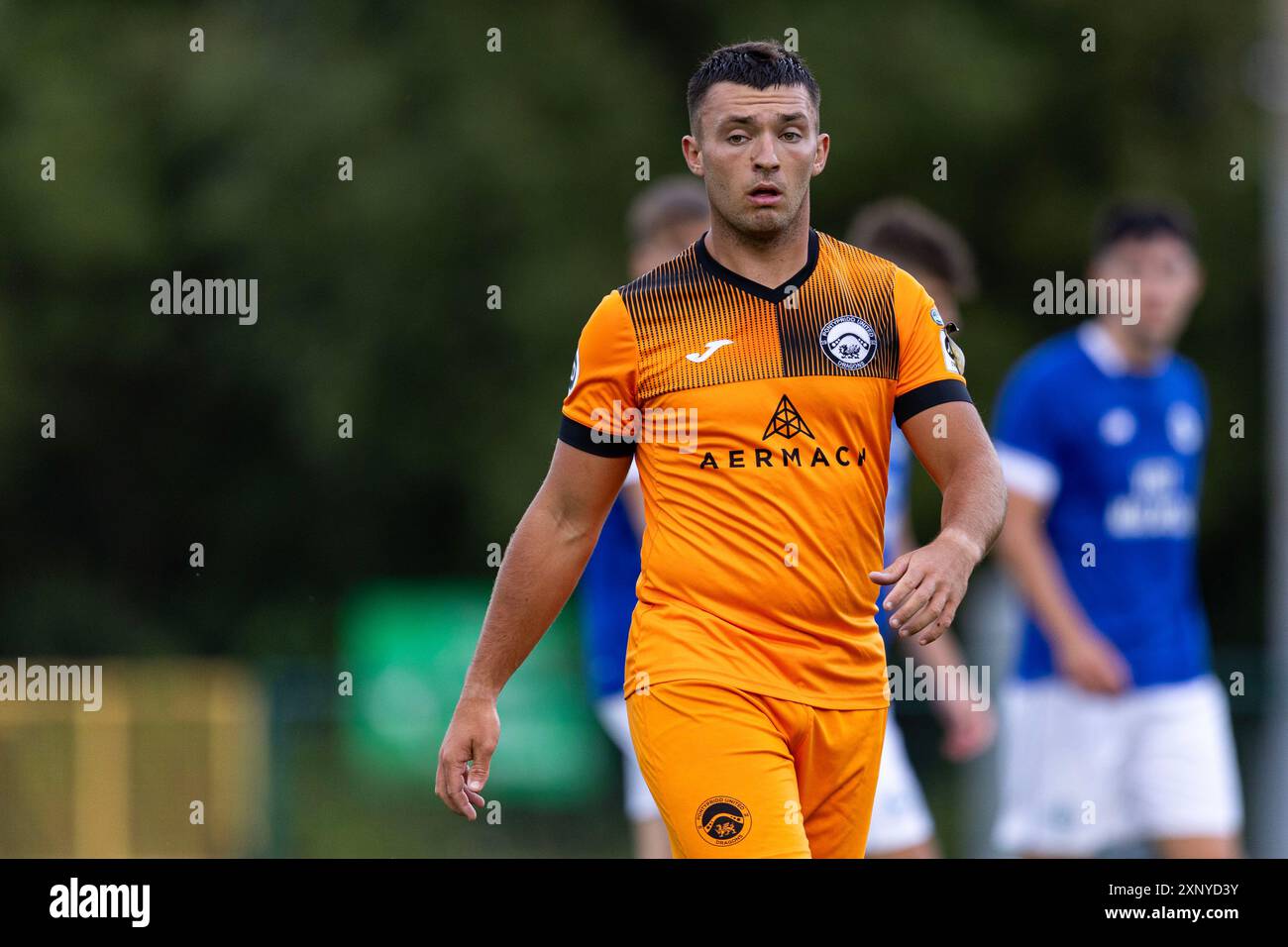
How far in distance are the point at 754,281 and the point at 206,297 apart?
57.4 feet

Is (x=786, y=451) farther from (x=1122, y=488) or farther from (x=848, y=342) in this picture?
(x=1122, y=488)

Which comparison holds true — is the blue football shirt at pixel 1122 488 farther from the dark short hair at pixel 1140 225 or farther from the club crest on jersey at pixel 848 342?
the club crest on jersey at pixel 848 342

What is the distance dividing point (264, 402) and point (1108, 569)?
14.0 metres

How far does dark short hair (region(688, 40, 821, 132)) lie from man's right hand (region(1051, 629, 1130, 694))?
138 inches

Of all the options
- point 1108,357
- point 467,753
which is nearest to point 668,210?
point 1108,357

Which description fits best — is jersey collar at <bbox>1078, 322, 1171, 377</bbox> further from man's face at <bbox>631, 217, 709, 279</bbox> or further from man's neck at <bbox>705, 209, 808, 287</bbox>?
man's neck at <bbox>705, 209, 808, 287</bbox>

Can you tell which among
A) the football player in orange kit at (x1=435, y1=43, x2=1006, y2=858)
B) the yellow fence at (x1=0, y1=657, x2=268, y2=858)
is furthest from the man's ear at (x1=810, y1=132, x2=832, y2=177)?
the yellow fence at (x1=0, y1=657, x2=268, y2=858)

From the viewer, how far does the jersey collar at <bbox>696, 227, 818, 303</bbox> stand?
16.2ft

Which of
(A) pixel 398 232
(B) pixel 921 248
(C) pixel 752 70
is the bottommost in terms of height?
(C) pixel 752 70

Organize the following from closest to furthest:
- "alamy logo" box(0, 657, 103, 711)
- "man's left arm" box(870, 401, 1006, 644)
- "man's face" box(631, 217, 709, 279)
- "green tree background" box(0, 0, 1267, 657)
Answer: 1. "man's left arm" box(870, 401, 1006, 644)
2. "man's face" box(631, 217, 709, 279)
3. "alamy logo" box(0, 657, 103, 711)
4. "green tree background" box(0, 0, 1267, 657)

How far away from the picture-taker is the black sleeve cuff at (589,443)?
16.4 ft

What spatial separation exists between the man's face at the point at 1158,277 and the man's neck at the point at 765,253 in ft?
11.3

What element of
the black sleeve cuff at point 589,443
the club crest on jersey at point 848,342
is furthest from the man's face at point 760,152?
the black sleeve cuff at point 589,443

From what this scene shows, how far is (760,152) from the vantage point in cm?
481
